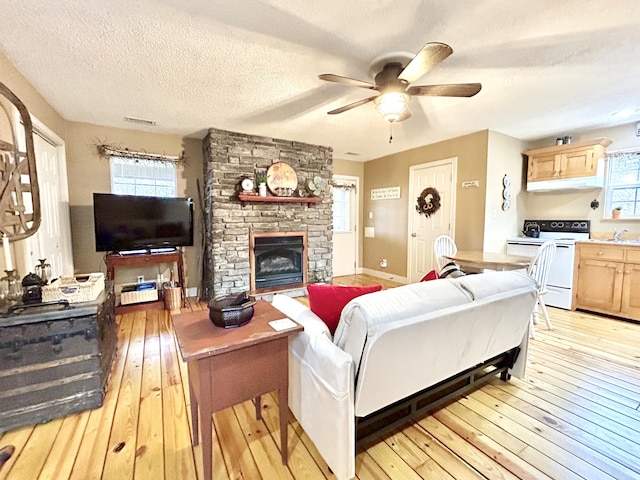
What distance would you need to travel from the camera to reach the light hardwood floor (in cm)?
136

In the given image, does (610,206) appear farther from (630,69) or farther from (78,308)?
(78,308)

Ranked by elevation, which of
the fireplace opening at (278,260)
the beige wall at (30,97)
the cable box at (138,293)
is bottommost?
the cable box at (138,293)

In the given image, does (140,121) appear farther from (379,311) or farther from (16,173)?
(379,311)

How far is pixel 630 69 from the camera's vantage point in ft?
7.47

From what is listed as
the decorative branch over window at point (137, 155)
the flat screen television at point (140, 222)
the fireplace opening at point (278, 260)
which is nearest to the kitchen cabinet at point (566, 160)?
the fireplace opening at point (278, 260)

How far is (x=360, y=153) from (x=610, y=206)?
11.9ft

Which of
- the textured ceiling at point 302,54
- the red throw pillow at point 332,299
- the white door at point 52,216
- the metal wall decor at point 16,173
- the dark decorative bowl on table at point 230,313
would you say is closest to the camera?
the dark decorative bowl on table at point 230,313

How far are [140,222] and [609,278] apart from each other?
5.74 m

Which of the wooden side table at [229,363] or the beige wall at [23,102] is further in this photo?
the beige wall at [23,102]

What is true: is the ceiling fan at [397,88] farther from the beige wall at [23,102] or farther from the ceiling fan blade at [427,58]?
the beige wall at [23,102]

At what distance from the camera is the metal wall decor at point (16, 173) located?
1.91 meters

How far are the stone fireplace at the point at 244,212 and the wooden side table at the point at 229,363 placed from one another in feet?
8.58

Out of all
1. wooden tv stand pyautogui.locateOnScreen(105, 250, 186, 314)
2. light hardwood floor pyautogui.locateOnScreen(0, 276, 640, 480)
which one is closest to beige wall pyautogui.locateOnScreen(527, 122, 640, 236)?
light hardwood floor pyautogui.locateOnScreen(0, 276, 640, 480)

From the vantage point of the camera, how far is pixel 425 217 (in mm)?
4766
